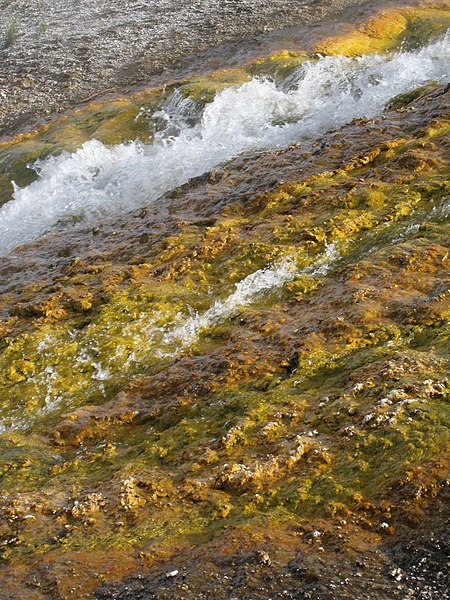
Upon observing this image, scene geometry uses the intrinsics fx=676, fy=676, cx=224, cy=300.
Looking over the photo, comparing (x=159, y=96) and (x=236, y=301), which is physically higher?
(x=159, y=96)

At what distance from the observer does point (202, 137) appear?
13219 mm

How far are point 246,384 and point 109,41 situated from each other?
15617 millimetres

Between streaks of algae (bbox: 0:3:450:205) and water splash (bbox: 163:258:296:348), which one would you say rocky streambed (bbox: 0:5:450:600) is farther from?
streaks of algae (bbox: 0:3:450:205)

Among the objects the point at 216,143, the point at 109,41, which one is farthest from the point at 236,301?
the point at 109,41

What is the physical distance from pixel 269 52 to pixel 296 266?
10996mm

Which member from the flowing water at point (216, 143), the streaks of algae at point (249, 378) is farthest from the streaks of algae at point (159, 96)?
the streaks of algae at point (249, 378)

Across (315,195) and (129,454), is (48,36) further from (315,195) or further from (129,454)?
(129,454)

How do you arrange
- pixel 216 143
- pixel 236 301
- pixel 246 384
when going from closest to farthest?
1. pixel 246 384
2. pixel 236 301
3. pixel 216 143

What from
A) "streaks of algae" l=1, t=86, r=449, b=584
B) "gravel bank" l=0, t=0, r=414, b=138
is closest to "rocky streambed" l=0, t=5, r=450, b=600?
"streaks of algae" l=1, t=86, r=449, b=584

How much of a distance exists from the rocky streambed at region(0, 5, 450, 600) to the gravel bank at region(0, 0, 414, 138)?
24.0ft

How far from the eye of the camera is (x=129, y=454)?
16.2ft

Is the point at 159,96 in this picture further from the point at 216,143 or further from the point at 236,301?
the point at 236,301

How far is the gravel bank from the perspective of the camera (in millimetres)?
16531

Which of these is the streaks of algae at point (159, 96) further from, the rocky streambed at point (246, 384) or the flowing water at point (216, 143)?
the rocky streambed at point (246, 384)
